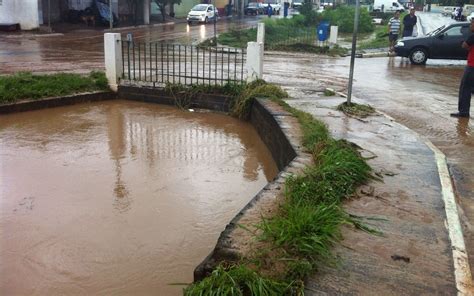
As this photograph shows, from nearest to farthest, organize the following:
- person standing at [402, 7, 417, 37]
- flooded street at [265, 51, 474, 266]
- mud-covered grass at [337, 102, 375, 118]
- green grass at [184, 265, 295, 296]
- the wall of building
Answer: green grass at [184, 265, 295, 296], flooded street at [265, 51, 474, 266], mud-covered grass at [337, 102, 375, 118], person standing at [402, 7, 417, 37], the wall of building

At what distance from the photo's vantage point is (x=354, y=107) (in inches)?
341

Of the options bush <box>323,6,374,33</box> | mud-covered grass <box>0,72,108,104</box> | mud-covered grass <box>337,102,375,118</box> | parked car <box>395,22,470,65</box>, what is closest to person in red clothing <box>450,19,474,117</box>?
mud-covered grass <box>337,102,375,118</box>

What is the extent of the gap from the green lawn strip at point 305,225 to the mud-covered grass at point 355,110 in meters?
2.73

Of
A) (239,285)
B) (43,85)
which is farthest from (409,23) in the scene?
(239,285)

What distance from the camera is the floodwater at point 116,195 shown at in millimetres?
4113

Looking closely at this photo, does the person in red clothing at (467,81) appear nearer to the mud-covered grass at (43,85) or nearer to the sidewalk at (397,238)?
the sidewalk at (397,238)

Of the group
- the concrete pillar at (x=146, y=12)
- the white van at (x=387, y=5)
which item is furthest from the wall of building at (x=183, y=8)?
the white van at (x=387, y=5)

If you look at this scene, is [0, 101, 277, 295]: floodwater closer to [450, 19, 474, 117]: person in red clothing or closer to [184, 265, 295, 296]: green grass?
[184, 265, 295, 296]: green grass

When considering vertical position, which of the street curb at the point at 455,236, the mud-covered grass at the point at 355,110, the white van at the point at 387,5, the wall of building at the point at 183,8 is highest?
the white van at the point at 387,5

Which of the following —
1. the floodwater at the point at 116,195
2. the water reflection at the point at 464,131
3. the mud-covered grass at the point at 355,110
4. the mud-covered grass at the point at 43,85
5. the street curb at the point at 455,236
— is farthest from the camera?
the mud-covered grass at the point at 43,85

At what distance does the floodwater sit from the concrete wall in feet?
66.4

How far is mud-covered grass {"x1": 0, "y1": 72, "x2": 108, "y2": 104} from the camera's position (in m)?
9.17

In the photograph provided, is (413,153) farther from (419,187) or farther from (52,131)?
(52,131)

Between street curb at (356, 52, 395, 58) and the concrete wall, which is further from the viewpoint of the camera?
the concrete wall
